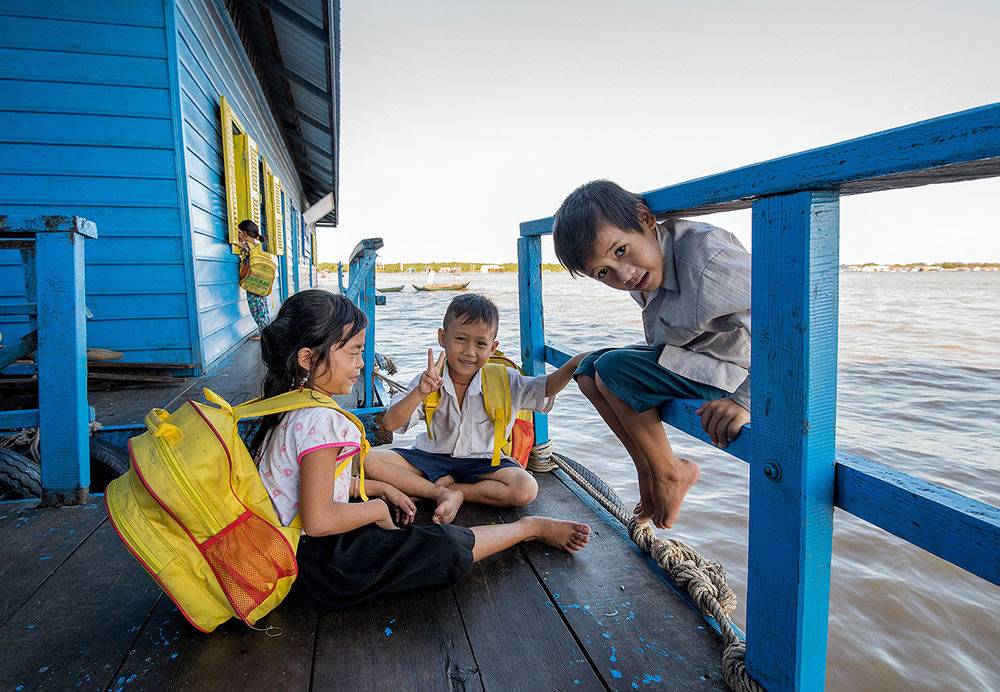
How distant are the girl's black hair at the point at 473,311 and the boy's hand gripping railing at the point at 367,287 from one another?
108 centimetres

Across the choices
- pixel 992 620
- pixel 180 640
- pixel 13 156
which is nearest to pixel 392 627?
pixel 180 640

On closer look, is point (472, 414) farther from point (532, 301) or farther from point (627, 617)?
point (627, 617)

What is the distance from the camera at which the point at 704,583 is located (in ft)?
4.91

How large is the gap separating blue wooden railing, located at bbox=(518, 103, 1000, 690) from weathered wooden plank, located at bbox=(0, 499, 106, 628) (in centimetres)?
176

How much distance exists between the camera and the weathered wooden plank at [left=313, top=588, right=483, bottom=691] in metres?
1.24

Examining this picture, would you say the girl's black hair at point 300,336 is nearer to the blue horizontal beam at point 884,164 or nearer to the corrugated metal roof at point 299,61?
the blue horizontal beam at point 884,164

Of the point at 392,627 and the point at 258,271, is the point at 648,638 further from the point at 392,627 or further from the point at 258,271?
the point at 258,271

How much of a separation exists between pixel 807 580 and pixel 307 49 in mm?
6745

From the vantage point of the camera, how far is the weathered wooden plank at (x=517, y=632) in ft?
4.06

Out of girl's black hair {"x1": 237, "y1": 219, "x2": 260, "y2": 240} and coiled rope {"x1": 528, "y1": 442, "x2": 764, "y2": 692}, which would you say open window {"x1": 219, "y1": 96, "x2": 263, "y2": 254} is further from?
coiled rope {"x1": 528, "y1": 442, "x2": 764, "y2": 692}

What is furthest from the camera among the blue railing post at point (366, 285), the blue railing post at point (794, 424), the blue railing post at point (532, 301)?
the blue railing post at point (366, 285)

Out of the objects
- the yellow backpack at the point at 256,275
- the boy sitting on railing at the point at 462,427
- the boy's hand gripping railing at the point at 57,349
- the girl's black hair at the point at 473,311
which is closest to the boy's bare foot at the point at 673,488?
the boy sitting on railing at the point at 462,427

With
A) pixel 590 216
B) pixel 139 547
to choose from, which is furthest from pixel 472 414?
pixel 139 547

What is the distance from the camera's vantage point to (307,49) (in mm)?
6184
